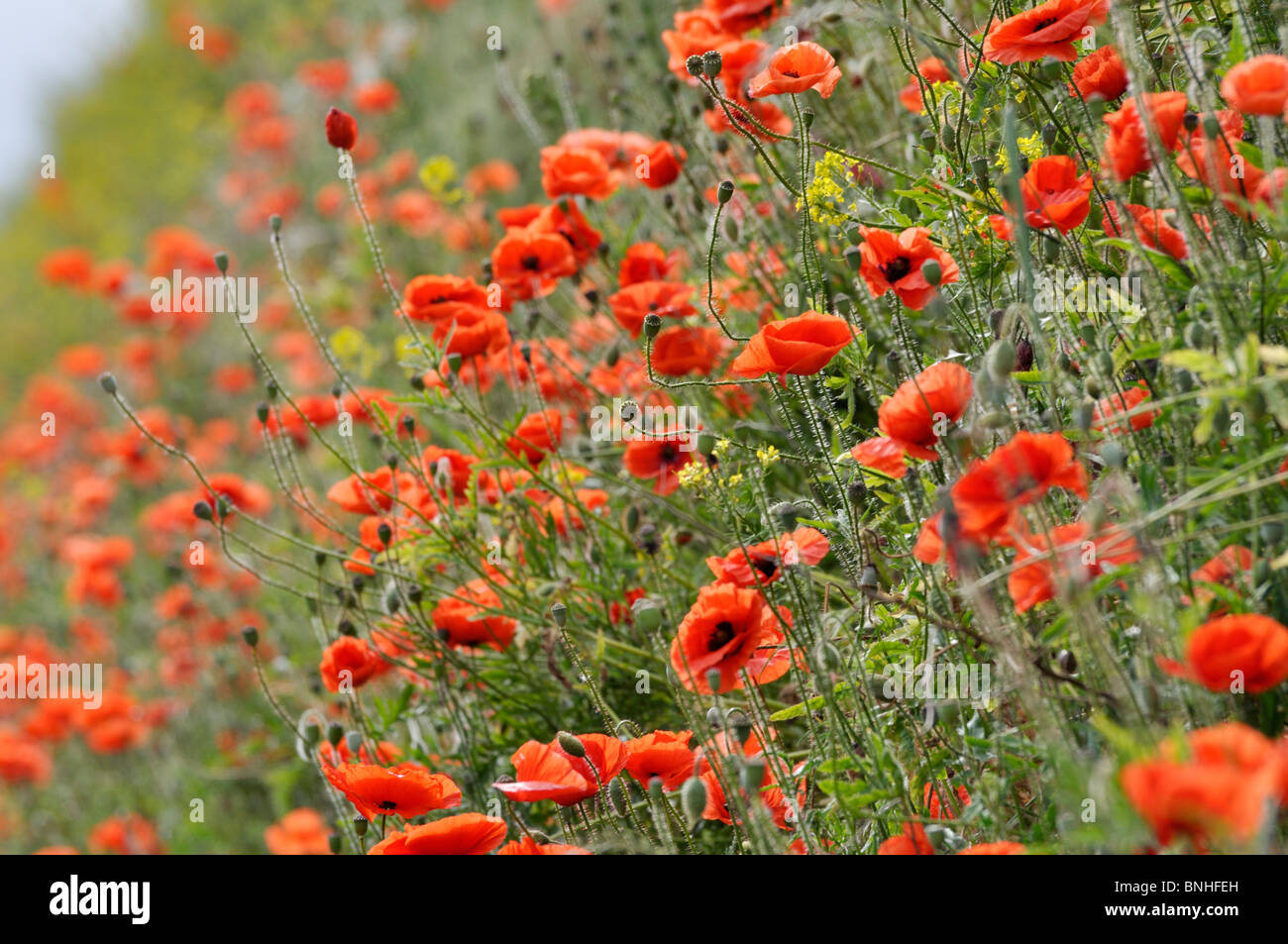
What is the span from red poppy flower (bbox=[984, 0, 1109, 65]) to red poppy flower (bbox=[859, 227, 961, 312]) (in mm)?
286

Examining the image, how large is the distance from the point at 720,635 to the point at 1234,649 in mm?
739

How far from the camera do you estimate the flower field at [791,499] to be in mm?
1321

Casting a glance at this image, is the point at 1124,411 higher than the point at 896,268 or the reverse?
the reverse

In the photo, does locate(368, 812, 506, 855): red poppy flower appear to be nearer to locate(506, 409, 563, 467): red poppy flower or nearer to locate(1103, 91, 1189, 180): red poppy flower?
locate(506, 409, 563, 467): red poppy flower

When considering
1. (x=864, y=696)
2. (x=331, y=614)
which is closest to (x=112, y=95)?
(x=331, y=614)

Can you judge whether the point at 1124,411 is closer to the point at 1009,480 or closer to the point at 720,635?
the point at 1009,480

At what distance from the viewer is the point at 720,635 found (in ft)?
5.46

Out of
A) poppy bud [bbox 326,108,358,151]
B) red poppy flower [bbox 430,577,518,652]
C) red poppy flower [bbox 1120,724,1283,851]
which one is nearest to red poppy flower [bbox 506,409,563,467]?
red poppy flower [bbox 430,577,518,652]

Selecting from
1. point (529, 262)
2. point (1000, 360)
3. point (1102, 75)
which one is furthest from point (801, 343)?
point (529, 262)

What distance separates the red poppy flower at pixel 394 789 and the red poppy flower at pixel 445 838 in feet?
0.39

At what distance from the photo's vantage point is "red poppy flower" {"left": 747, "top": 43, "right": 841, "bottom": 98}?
180 centimetres

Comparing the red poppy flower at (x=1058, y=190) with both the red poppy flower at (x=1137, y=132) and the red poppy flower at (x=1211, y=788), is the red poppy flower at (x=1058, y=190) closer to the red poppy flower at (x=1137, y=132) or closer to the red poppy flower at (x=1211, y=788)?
the red poppy flower at (x=1137, y=132)

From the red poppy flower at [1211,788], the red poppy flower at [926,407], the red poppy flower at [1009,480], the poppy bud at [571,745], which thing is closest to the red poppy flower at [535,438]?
the poppy bud at [571,745]

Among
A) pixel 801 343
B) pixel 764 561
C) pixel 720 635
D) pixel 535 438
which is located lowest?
pixel 720 635
